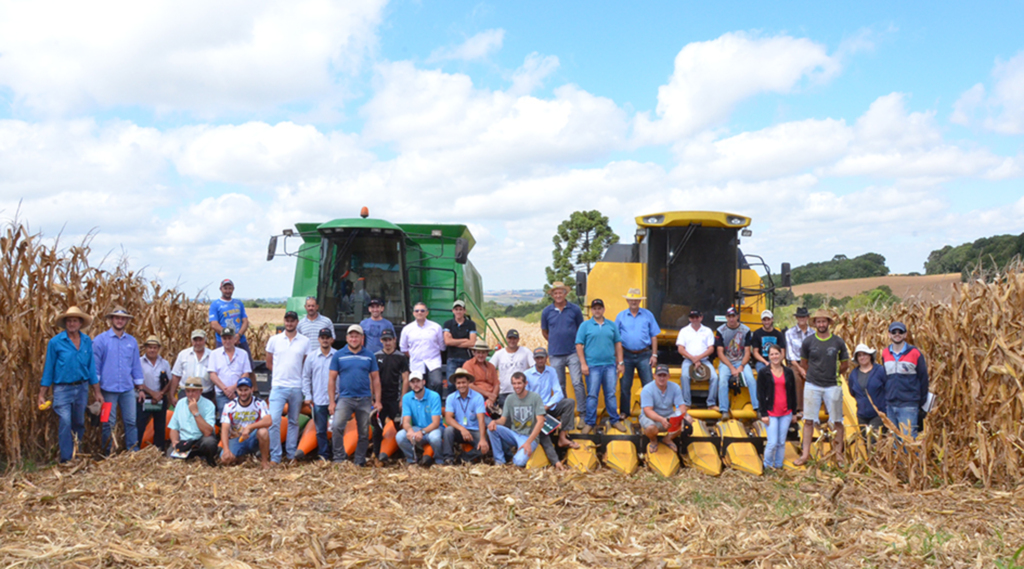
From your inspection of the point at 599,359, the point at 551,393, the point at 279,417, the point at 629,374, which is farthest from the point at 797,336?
the point at 279,417

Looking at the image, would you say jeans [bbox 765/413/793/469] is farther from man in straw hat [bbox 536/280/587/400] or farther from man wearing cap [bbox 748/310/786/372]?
man in straw hat [bbox 536/280/587/400]

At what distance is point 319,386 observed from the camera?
918cm

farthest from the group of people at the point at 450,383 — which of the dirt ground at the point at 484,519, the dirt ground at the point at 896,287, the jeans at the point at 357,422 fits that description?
the dirt ground at the point at 896,287

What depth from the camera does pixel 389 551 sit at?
5488 mm

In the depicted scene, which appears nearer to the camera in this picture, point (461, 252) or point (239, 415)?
point (239, 415)

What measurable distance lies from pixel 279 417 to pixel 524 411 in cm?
302

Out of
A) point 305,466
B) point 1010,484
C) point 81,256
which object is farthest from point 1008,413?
point 81,256

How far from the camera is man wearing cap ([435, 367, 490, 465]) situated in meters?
8.94

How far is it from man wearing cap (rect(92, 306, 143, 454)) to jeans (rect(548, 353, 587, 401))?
528cm

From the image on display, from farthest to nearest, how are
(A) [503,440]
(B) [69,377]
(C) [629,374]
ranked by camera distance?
(C) [629,374]
(A) [503,440]
(B) [69,377]

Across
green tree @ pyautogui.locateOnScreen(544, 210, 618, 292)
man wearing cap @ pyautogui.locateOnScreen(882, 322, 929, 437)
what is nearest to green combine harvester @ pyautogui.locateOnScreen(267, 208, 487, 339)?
man wearing cap @ pyautogui.locateOnScreen(882, 322, 929, 437)

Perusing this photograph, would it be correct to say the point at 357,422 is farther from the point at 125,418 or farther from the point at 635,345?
the point at 635,345

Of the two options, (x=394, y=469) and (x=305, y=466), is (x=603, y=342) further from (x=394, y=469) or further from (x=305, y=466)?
(x=305, y=466)

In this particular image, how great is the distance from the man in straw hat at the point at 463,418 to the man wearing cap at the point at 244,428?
2.15 meters
